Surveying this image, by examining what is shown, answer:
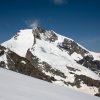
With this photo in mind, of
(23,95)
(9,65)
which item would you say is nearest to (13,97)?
(23,95)

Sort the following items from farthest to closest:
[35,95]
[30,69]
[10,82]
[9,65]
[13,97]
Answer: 1. [9,65]
2. [30,69]
3. [10,82]
4. [35,95]
5. [13,97]

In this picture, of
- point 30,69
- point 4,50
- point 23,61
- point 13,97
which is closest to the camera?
point 13,97

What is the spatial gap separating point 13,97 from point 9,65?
149266 mm

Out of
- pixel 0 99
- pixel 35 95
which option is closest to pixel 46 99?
pixel 35 95

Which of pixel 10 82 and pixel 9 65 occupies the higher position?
pixel 9 65

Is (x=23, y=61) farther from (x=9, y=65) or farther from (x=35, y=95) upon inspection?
(x=35, y=95)

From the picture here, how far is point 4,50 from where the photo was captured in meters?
167

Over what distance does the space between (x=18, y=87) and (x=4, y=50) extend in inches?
6403

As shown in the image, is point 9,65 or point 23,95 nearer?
point 23,95

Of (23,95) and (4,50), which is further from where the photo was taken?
(4,50)

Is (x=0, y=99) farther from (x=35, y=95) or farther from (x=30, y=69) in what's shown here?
(x=30, y=69)

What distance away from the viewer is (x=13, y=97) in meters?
5.37

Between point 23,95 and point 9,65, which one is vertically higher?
point 9,65

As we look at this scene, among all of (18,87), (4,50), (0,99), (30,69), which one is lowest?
(0,99)
